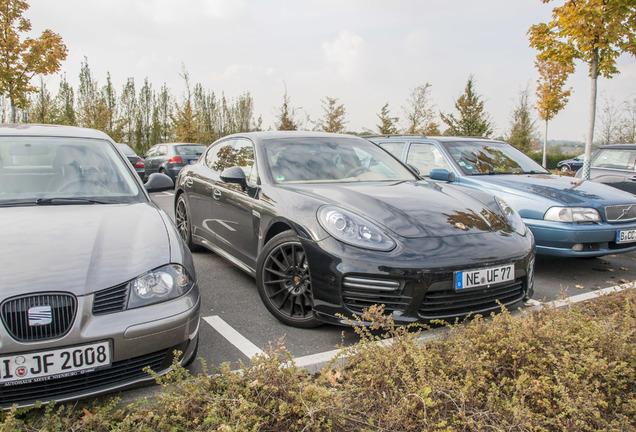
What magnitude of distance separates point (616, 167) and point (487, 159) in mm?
3187

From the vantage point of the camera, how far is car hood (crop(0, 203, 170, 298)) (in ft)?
7.01

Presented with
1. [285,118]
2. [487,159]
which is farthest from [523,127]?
[487,159]

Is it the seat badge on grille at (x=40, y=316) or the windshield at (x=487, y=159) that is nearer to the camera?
the seat badge on grille at (x=40, y=316)

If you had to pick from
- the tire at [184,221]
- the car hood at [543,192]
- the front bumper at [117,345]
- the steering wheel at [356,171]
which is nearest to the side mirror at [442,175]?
the car hood at [543,192]

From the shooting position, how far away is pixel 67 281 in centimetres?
215

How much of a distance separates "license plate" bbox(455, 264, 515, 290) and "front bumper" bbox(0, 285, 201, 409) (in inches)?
64.4

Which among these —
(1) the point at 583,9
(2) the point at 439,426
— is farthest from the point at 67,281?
(1) the point at 583,9

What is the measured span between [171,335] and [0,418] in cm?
74

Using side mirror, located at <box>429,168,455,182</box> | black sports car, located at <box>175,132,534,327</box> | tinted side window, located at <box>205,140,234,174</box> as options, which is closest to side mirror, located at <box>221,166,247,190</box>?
black sports car, located at <box>175,132,534,327</box>

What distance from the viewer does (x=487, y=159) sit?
5961mm

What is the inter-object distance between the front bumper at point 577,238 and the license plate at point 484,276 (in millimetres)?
1746

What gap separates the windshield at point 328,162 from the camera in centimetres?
398

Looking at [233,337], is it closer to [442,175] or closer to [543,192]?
[442,175]

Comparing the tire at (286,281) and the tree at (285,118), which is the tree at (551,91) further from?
the tire at (286,281)
